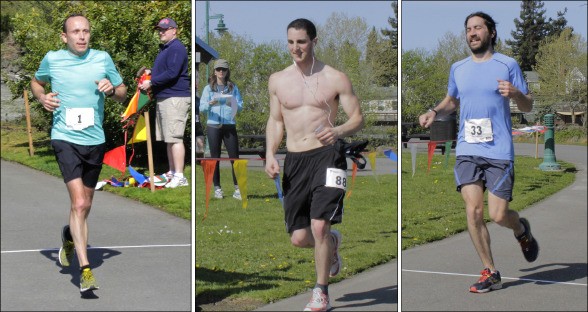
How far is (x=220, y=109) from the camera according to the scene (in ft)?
15.8

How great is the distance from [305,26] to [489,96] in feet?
2.86

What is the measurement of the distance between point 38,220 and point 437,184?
323 centimetres

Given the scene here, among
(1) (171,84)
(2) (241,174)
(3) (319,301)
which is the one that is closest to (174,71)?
(1) (171,84)

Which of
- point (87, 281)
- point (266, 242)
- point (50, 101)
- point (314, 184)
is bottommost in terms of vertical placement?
point (87, 281)

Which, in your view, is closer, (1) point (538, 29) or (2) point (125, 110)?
(1) point (538, 29)

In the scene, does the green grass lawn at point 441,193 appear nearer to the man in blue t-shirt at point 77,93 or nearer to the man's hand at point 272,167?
the man's hand at point 272,167

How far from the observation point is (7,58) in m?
7.53

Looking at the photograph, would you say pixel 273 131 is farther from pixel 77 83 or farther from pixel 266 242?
pixel 77 83

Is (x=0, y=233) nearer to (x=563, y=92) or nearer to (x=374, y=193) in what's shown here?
(x=374, y=193)

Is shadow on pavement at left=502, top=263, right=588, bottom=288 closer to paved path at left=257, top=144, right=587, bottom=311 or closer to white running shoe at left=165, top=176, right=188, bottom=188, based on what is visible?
paved path at left=257, top=144, right=587, bottom=311

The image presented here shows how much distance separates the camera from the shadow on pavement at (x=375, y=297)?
4738mm

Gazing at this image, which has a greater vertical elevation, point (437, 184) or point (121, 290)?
point (437, 184)

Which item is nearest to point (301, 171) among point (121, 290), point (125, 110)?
point (121, 290)

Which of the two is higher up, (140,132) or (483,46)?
(483,46)
